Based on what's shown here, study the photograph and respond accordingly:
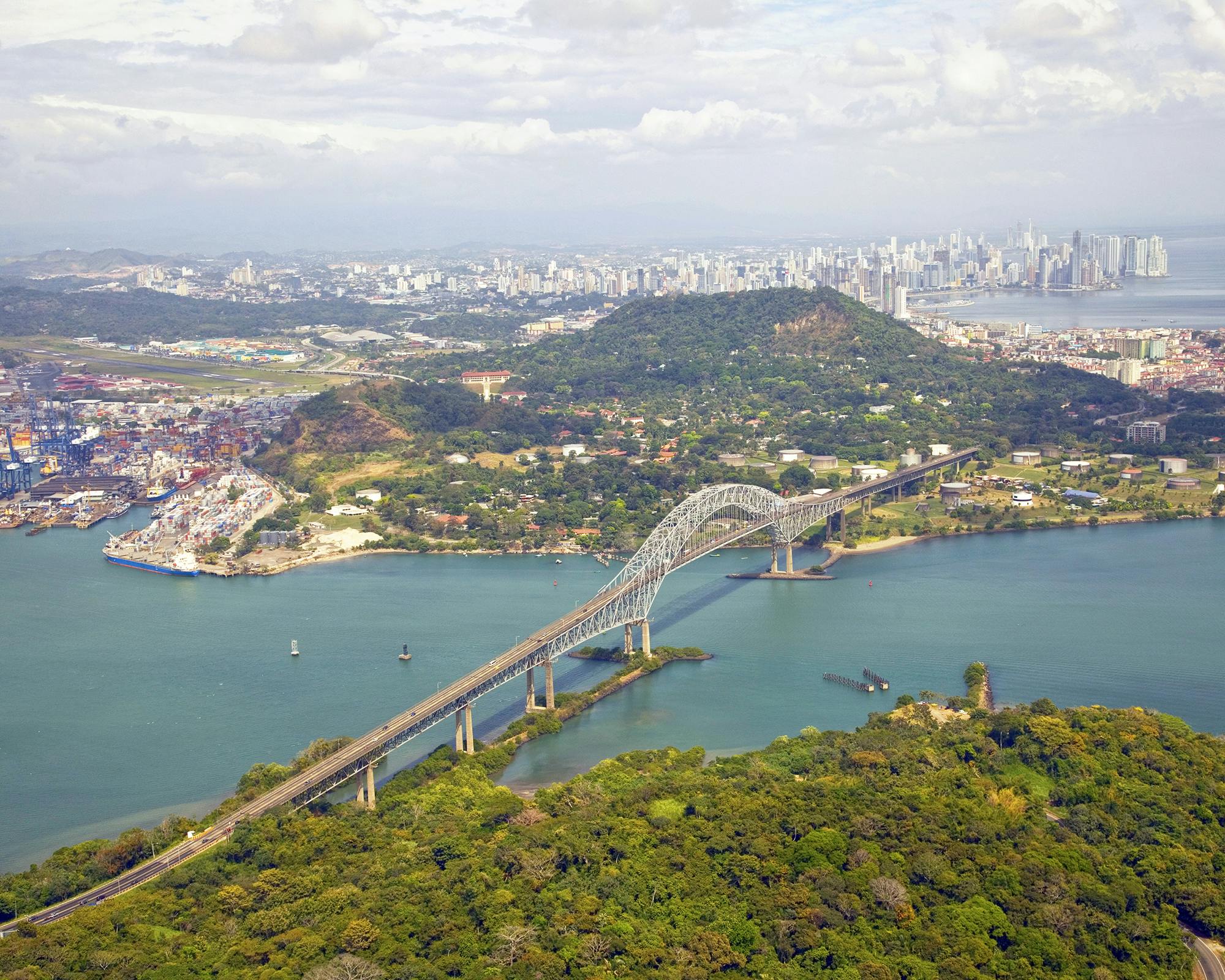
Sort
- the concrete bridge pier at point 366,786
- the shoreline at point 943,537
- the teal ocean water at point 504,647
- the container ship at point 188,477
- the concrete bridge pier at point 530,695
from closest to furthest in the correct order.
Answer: the concrete bridge pier at point 366,786 → the teal ocean water at point 504,647 → the concrete bridge pier at point 530,695 → the shoreline at point 943,537 → the container ship at point 188,477

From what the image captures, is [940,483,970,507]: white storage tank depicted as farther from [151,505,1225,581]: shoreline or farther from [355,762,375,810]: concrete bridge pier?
[355,762,375,810]: concrete bridge pier

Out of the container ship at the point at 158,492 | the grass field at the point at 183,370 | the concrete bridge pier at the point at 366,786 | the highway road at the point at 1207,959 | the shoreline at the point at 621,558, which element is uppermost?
the grass field at the point at 183,370

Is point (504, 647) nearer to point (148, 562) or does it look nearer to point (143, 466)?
point (148, 562)

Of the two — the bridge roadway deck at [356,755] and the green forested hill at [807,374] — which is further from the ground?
the green forested hill at [807,374]

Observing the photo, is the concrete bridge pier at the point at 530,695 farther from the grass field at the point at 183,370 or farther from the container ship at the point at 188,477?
the grass field at the point at 183,370

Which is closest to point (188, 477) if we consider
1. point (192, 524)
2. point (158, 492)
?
point (158, 492)

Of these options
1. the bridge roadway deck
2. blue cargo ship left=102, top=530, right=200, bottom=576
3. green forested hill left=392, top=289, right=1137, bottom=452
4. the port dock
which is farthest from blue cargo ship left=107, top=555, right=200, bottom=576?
green forested hill left=392, top=289, right=1137, bottom=452

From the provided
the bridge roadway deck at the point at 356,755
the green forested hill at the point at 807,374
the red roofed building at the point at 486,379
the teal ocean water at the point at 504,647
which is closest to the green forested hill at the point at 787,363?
the green forested hill at the point at 807,374
